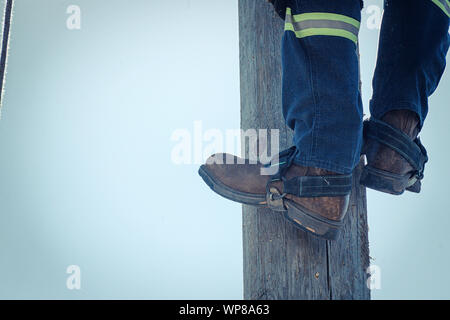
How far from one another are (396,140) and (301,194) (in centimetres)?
29

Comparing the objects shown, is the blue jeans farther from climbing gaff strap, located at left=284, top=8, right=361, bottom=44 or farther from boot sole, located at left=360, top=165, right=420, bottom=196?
boot sole, located at left=360, top=165, right=420, bottom=196

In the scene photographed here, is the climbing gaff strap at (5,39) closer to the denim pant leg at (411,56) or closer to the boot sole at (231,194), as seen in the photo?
the boot sole at (231,194)

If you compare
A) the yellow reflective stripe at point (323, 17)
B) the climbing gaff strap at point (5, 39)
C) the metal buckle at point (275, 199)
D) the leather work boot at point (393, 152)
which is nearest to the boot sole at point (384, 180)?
the leather work boot at point (393, 152)

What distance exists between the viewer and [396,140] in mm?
1041

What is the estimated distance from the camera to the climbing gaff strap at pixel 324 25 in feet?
3.17

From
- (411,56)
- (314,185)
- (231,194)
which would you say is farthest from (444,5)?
(231,194)

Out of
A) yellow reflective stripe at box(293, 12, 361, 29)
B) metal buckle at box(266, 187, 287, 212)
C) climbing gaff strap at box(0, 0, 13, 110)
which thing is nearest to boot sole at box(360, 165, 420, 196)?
metal buckle at box(266, 187, 287, 212)

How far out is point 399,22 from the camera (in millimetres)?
1084

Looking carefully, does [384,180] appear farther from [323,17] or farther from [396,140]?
[323,17]
